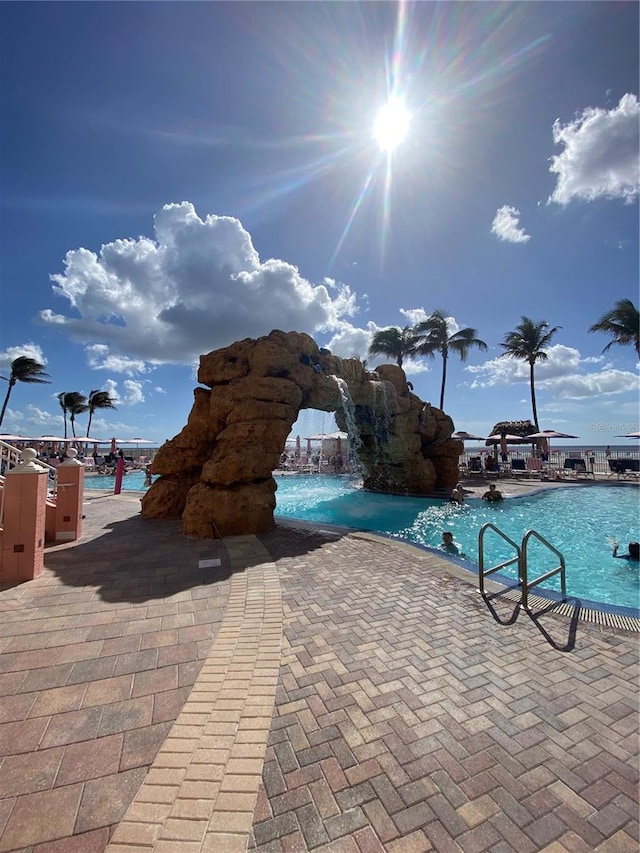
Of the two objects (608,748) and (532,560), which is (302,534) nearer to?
(532,560)

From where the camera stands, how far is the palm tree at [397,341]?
105 ft

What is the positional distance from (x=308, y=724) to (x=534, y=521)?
13123mm

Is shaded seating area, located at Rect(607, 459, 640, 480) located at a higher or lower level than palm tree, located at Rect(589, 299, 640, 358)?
lower

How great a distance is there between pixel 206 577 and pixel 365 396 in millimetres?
13285

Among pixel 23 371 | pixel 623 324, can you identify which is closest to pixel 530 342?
pixel 623 324

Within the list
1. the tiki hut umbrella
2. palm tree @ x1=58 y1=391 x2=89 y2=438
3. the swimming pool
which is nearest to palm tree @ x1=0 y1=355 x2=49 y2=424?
palm tree @ x1=58 y1=391 x2=89 y2=438

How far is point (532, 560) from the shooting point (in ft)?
29.0

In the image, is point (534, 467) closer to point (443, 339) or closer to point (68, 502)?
point (443, 339)

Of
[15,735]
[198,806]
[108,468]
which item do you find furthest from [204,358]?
[108,468]

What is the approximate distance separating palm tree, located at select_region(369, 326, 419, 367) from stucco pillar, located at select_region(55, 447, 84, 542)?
2837 centimetres

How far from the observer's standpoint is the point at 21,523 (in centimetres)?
557

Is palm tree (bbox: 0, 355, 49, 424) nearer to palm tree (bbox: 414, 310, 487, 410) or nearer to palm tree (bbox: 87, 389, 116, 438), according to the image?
palm tree (bbox: 87, 389, 116, 438)

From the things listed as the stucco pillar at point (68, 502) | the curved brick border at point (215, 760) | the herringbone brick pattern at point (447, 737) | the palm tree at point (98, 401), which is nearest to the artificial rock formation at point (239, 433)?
the stucco pillar at point (68, 502)

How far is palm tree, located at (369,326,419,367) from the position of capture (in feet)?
105
